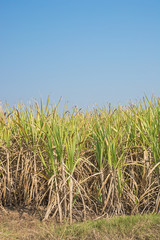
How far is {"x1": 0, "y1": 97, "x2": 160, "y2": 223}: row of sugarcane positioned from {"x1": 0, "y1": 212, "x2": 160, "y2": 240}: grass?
8.8 inches

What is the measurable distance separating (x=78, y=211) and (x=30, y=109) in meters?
1.70

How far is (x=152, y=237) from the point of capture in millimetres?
2715

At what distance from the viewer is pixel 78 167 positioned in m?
3.51

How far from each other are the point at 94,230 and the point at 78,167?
91 cm

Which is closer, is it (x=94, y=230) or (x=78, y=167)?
(x=94, y=230)

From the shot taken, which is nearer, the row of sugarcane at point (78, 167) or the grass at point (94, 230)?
the grass at point (94, 230)

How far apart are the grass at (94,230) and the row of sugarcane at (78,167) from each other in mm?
223

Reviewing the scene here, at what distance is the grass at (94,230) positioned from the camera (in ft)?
8.99

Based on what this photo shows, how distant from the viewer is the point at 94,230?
2775 millimetres

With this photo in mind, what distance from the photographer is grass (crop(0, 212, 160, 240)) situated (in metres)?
2.74

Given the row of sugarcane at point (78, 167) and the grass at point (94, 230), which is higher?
the row of sugarcane at point (78, 167)

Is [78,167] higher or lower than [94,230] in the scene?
higher

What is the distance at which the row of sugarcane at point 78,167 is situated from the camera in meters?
3.27

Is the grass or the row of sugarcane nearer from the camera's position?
the grass
